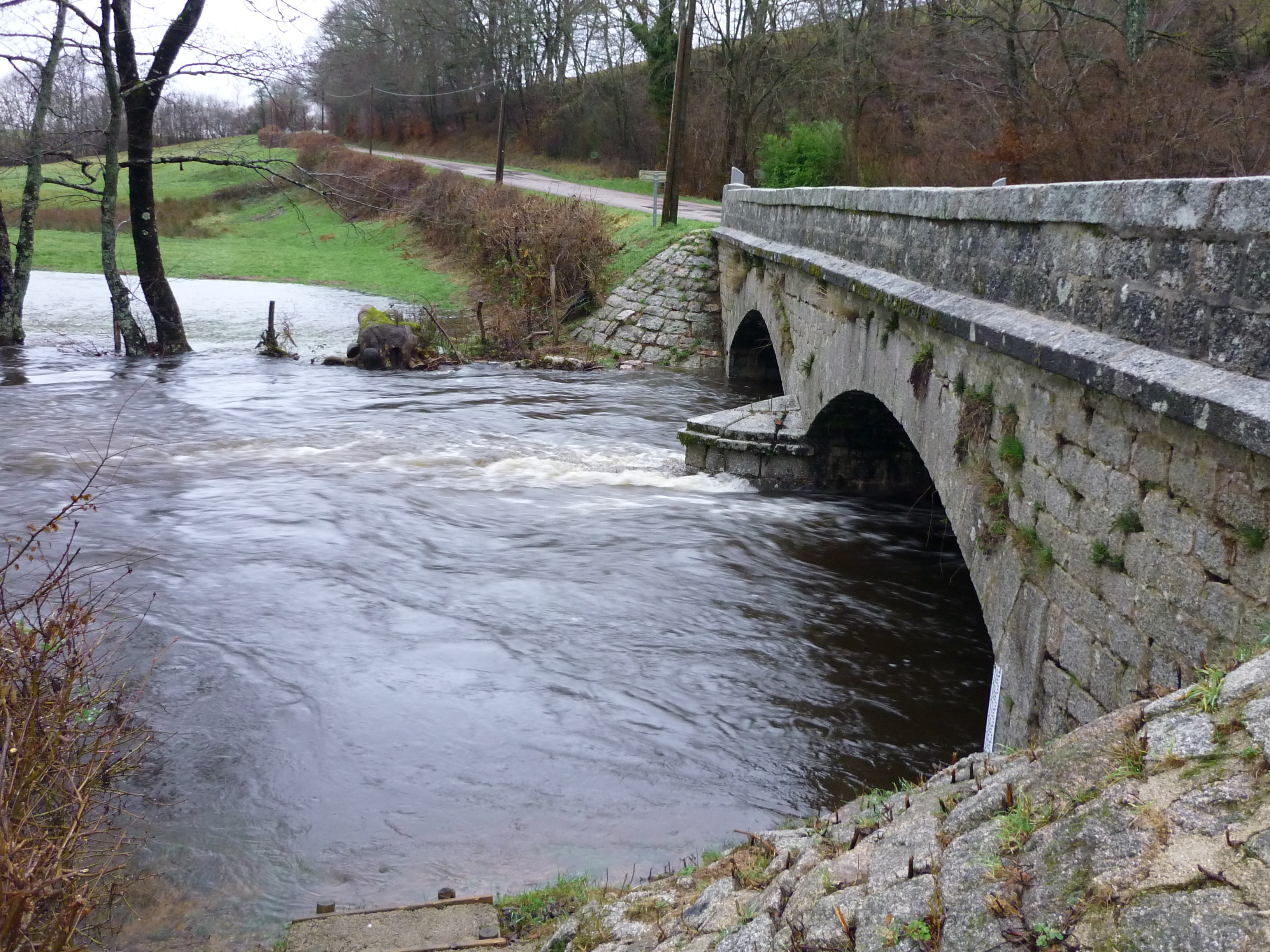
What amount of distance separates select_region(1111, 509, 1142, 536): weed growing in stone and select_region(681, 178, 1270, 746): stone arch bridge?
0.4 inches

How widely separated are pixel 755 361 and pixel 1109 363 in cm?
1378

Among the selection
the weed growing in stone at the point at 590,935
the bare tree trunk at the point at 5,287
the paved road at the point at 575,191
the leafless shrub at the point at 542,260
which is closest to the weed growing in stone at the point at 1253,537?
the weed growing in stone at the point at 590,935

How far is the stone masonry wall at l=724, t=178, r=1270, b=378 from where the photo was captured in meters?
3.33

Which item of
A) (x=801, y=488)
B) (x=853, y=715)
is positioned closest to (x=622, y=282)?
(x=801, y=488)

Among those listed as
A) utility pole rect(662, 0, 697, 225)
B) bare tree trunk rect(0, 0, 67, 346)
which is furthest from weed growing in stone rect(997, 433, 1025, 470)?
utility pole rect(662, 0, 697, 225)

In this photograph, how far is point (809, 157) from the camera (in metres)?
24.9

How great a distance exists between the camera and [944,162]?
770 inches

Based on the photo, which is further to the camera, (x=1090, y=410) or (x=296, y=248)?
(x=296, y=248)

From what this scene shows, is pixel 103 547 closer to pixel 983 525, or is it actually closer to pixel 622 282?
pixel 983 525

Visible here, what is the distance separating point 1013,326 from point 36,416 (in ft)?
41.5

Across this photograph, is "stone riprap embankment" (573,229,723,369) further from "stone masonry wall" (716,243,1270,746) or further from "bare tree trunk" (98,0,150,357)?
"stone masonry wall" (716,243,1270,746)

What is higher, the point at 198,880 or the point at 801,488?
the point at 801,488

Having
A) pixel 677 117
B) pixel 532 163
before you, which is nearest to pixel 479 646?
pixel 677 117

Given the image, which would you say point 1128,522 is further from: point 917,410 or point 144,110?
point 144,110
